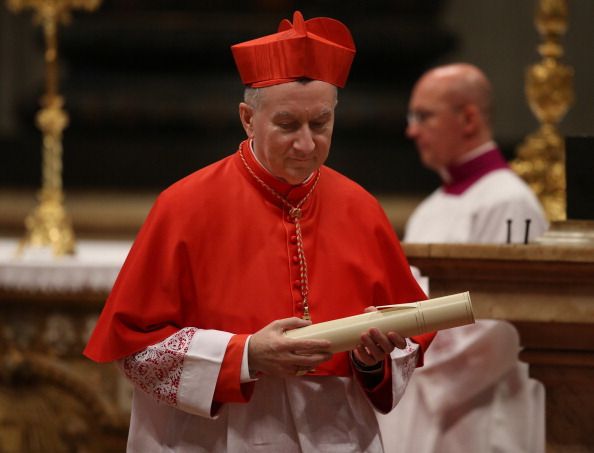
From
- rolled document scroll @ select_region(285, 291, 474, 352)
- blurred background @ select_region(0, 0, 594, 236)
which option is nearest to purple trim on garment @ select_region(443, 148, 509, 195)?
blurred background @ select_region(0, 0, 594, 236)

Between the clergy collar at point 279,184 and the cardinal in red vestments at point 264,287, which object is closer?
the cardinal in red vestments at point 264,287

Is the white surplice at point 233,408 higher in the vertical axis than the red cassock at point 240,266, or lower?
lower

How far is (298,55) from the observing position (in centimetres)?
311

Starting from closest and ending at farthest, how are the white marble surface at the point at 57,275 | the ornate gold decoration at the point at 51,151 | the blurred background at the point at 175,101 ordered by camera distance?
the white marble surface at the point at 57,275, the ornate gold decoration at the point at 51,151, the blurred background at the point at 175,101

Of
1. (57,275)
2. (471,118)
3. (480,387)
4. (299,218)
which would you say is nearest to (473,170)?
(471,118)

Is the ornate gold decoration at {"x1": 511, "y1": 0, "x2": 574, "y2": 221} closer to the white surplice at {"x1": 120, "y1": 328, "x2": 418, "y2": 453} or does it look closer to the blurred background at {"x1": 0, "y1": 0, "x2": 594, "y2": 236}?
the blurred background at {"x1": 0, "y1": 0, "x2": 594, "y2": 236}

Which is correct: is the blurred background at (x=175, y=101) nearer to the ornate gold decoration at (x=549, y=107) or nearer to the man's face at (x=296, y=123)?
the ornate gold decoration at (x=549, y=107)

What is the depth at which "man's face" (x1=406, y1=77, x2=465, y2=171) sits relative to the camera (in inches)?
237

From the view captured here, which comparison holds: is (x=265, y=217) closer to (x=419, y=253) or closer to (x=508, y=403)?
(x=419, y=253)

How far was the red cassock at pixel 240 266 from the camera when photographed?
3221 mm

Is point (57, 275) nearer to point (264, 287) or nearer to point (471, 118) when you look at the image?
point (471, 118)

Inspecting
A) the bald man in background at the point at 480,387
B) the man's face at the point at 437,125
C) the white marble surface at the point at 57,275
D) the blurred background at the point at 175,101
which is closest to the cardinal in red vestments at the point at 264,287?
the bald man in background at the point at 480,387

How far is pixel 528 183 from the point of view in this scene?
6066mm

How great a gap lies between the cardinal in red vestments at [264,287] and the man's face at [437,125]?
2689mm
